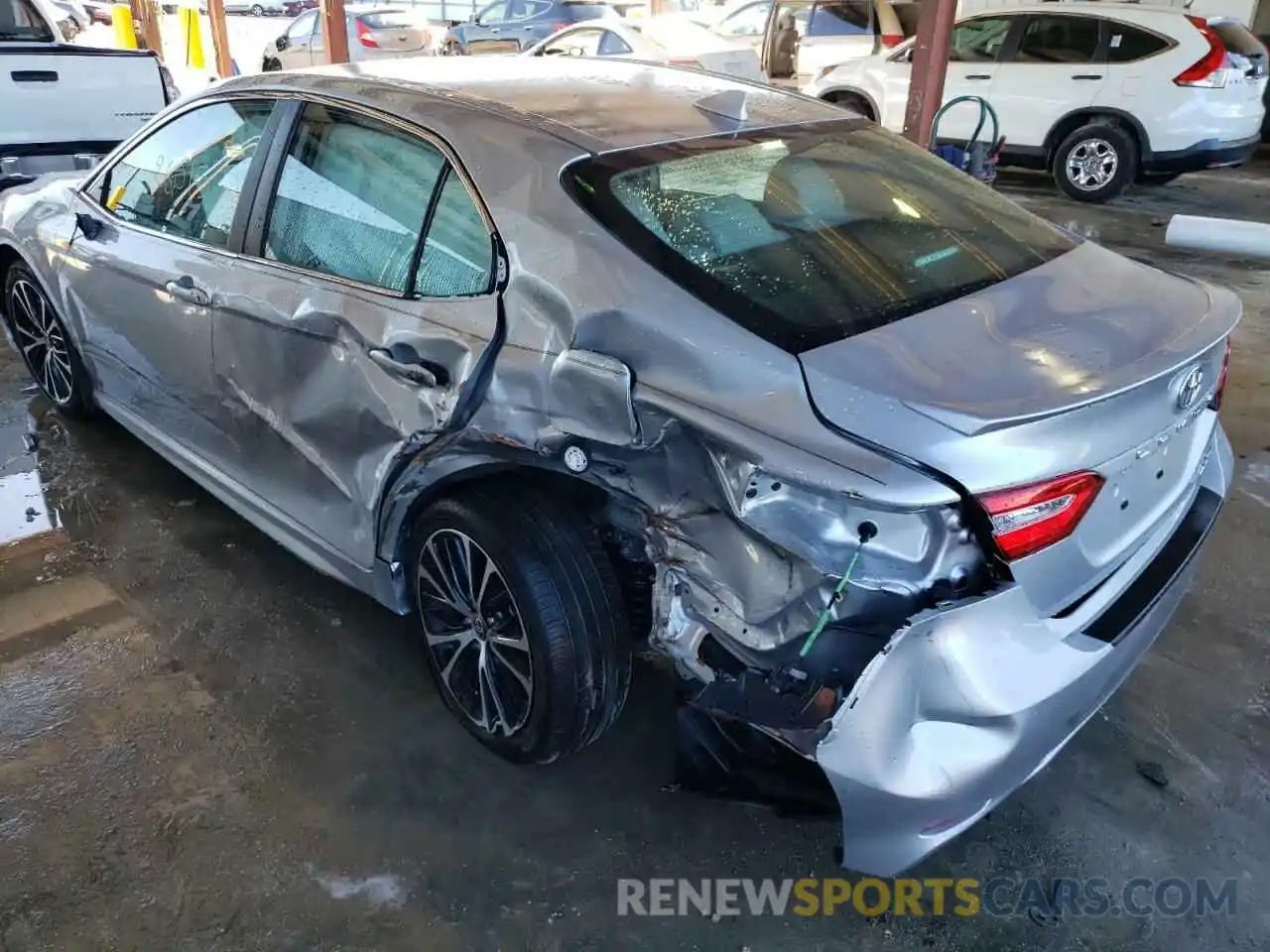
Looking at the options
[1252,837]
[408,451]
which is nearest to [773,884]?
[1252,837]

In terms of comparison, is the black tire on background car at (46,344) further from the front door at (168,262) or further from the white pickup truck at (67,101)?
the white pickup truck at (67,101)

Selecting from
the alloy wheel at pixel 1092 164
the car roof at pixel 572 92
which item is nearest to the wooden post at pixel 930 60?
the alloy wheel at pixel 1092 164

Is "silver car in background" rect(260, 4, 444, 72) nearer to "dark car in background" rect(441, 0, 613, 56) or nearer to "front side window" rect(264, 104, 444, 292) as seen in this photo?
"dark car in background" rect(441, 0, 613, 56)

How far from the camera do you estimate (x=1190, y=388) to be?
1.91m

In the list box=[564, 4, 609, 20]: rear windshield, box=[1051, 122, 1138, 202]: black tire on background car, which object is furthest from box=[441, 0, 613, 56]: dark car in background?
box=[1051, 122, 1138, 202]: black tire on background car

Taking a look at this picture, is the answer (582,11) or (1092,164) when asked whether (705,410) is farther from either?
(582,11)

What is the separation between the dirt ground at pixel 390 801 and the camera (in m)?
1.99

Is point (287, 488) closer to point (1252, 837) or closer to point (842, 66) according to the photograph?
point (1252, 837)

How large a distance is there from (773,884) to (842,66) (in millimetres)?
9659

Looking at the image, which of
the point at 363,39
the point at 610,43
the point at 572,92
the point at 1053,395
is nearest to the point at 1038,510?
the point at 1053,395

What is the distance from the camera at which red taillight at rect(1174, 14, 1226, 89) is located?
309 inches

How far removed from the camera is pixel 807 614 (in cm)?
169

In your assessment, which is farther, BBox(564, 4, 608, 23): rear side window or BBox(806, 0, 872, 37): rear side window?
BBox(564, 4, 608, 23): rear side window

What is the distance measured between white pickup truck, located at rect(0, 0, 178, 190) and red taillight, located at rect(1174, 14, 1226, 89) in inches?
312
